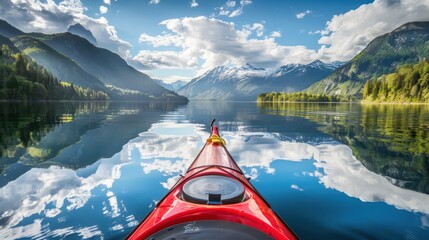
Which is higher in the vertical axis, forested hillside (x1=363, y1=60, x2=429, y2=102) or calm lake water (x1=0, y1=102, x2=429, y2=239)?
forested hillside (x1=363, y1=60, x2=429, y2=102)

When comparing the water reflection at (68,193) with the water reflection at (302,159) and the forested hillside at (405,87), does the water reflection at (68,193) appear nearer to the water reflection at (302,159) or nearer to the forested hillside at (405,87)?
the water reflection at (302,159)

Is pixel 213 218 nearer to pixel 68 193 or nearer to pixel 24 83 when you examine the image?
pixel 68 193

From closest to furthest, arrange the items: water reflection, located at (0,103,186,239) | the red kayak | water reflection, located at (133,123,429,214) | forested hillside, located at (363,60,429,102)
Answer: the red kayak
water reflection, located at (0,103,186,239)
water reflection, located at (133,123,429,214)
forested hillside, located at (363,60,429,102)

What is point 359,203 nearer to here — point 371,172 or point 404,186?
Result: point 404,186

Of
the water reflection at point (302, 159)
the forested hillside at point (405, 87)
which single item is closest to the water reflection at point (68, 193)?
the water reflection at point (302, 159)

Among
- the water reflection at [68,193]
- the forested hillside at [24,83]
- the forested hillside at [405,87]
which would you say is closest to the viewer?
the water reflection at [68,193]

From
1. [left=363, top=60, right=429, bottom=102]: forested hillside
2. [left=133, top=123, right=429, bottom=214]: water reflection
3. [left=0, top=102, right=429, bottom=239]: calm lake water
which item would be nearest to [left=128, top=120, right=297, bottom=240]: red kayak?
[left=0, top=102, right=429, bottom=239]: calm lake water

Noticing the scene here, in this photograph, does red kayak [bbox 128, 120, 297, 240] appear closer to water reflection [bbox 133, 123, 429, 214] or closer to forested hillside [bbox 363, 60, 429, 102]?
water reflection [bbox 133, 123, 429, 214]

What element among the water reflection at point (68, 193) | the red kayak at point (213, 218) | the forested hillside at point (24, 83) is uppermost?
the forested hillside at point (24, 83)

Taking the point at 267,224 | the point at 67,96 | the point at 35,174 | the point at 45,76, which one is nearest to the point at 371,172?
the point at 267,224

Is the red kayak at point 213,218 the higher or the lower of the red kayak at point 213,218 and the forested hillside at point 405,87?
the lower

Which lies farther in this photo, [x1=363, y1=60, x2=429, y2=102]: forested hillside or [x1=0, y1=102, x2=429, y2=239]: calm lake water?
[x1=363, y1=60, x2=429, y2=102]: forested hillside

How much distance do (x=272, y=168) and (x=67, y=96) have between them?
190 meters

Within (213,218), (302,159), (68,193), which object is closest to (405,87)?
(302,159)
